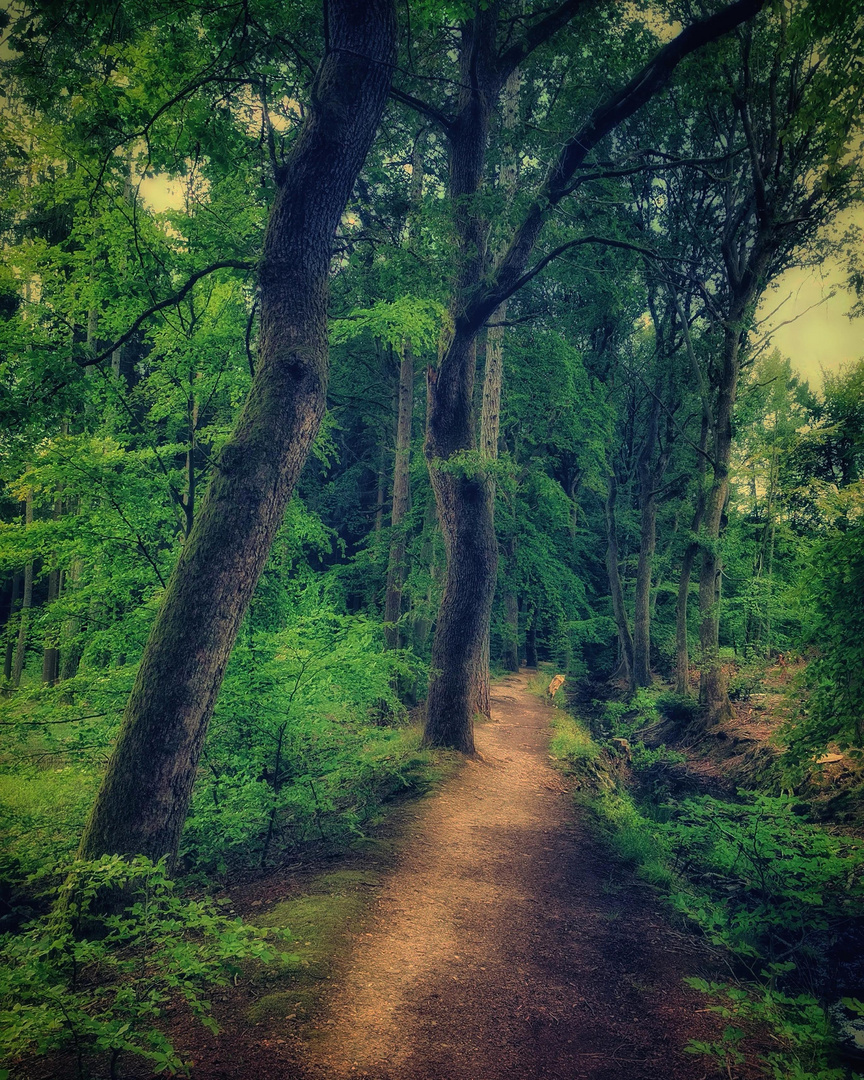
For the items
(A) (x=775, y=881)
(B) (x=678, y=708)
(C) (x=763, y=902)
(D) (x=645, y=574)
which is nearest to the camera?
(C) (x=763, y=902)

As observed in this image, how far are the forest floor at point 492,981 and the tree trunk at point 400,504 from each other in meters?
6.52

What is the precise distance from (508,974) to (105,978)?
2719mm

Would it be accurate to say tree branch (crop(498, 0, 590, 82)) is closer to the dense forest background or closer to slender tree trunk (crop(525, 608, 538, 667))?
the dense forest background

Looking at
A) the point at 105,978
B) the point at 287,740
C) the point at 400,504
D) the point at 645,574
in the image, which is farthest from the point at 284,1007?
the point at 645,574

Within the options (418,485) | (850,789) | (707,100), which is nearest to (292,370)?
(850,789)

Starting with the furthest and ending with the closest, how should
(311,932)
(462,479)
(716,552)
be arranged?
(716,552)
(462,479)
(311,932)

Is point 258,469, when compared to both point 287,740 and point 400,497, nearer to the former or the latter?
point 287,740

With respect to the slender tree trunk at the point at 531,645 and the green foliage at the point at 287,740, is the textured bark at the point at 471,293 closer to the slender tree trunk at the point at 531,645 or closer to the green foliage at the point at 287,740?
the green foliage at the point at 287,740

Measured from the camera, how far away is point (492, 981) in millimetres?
4160

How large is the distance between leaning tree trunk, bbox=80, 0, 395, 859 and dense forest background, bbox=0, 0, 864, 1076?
3 cm

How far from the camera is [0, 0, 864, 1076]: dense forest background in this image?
4551 mm

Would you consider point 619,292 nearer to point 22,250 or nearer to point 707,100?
point 707,100

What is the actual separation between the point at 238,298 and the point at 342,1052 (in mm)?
7975

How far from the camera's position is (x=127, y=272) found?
6414 mm
